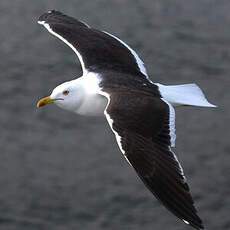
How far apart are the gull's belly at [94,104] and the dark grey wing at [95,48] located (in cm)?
74

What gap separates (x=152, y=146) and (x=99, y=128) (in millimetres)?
5008

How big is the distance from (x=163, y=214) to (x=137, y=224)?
377mm

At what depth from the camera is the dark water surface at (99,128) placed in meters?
15.3

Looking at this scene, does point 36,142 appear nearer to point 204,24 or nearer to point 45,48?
point 45,48

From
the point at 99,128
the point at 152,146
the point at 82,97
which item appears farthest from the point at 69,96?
the point at 99,128

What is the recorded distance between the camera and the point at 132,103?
40.2 ft

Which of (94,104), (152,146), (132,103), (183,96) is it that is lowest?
(152,146)

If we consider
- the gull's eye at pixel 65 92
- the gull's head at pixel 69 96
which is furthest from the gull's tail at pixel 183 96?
the gull's eye at pixel 65 92

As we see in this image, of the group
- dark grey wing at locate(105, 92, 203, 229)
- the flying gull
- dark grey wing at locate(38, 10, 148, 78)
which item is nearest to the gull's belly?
the flying gull

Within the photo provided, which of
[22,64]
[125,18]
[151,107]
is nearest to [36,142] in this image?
[22,64]

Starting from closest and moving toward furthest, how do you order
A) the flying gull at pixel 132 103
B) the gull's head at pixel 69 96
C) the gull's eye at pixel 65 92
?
the flying gull at pixel 132 103
the gull's head at pixel 69 96
the gull's eye at pixel 65 92

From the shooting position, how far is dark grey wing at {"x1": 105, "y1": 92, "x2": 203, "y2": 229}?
1109cm

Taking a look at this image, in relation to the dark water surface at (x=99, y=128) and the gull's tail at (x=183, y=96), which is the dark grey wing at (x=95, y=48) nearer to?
the gull's tail at (x=183, y=96)

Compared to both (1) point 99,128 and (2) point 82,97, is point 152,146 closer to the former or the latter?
(2) point 82,97
